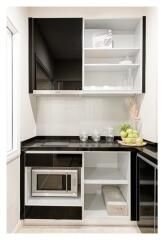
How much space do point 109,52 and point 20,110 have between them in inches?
51.9

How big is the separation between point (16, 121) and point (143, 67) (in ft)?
5.22

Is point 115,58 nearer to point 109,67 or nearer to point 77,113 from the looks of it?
point 109,67

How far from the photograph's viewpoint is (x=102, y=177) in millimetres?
2662

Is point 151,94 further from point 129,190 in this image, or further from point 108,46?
point 129,190

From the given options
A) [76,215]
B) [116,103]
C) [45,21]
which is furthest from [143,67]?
[76,215]

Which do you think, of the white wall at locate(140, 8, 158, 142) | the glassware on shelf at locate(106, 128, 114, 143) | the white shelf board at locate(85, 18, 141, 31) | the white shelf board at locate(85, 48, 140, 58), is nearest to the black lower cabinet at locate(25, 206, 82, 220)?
the glassware on shelf at locate(106, 128, 114, 143)

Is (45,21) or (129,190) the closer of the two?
(129,190)

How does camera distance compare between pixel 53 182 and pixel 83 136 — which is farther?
pixel 83 136

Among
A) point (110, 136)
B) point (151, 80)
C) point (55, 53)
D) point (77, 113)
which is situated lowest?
point (110, 136)

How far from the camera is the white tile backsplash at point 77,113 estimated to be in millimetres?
3223

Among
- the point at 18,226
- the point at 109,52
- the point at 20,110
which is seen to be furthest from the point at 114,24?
the point at 18,226

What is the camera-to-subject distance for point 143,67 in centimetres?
282

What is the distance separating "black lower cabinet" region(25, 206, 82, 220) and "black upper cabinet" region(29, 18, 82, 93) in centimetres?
132

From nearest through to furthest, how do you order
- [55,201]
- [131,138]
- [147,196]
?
[147,196], [55,201], [131,138]
